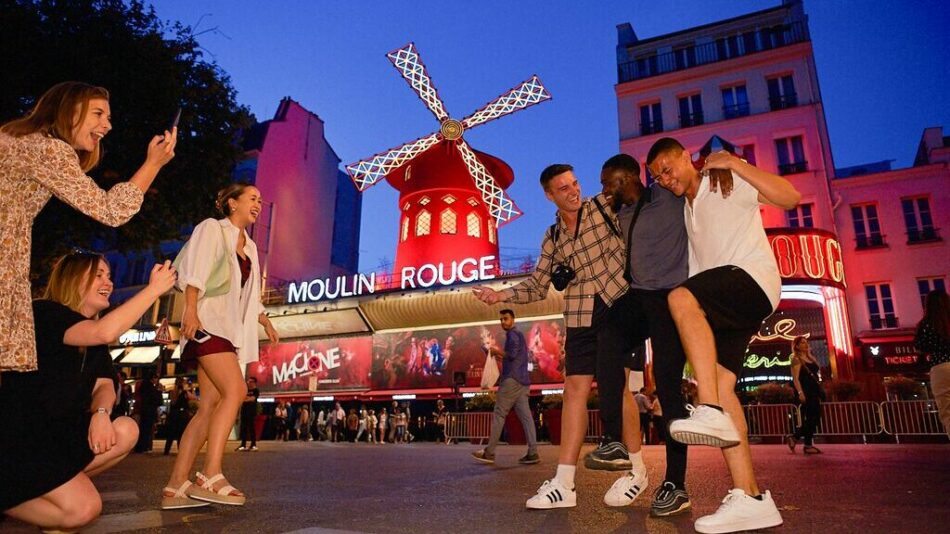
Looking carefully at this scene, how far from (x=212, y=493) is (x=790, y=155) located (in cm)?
2178

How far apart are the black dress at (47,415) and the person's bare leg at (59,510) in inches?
1.8

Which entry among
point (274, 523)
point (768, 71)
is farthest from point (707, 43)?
point (274, 523)

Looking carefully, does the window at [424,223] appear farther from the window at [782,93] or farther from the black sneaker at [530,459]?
the black sneaker at [530,459]

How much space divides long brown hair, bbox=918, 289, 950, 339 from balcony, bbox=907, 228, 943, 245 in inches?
693

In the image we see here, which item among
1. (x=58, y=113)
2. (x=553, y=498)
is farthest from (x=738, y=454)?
(x=58, y=113)

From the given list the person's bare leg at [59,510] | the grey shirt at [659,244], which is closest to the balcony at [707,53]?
the grey shirt at [659,244]

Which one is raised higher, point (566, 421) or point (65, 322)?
Result: point (65, 322)

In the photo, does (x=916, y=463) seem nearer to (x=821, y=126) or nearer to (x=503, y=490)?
(x=503, y=490)

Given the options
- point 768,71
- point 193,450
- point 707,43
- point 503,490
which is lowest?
point 503,490

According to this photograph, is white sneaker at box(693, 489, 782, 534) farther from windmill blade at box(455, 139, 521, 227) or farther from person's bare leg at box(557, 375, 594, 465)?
windmill blade at box(455, 139, 521, 227)

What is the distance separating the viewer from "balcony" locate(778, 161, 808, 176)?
20125 mm

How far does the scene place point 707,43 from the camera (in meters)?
23.1

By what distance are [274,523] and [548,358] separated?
18192mm

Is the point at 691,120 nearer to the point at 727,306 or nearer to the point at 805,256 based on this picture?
the point at 805,256
